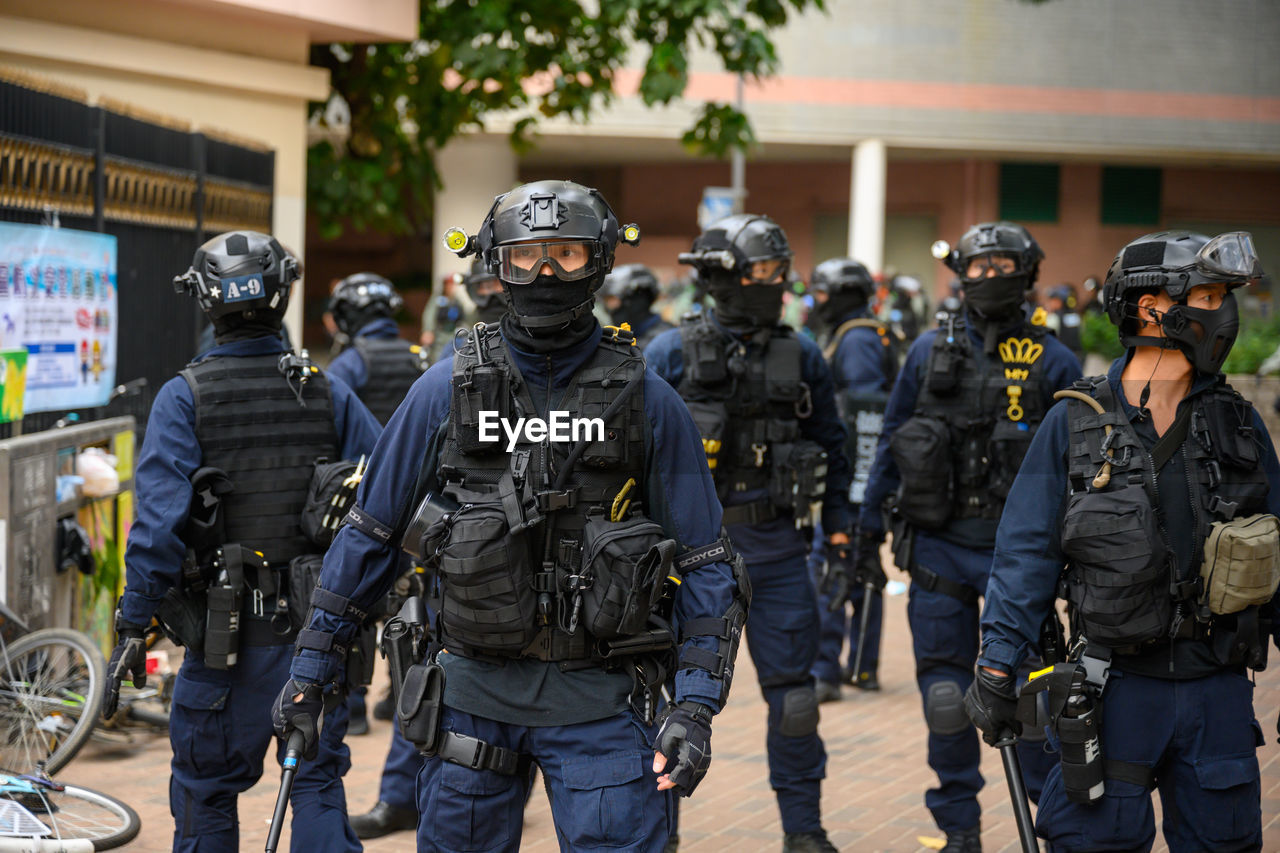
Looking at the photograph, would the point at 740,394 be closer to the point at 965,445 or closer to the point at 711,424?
the point at 711,424

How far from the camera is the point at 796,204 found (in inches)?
1356

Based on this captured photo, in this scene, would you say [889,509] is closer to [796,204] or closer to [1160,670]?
[1160,670]

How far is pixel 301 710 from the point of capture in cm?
364

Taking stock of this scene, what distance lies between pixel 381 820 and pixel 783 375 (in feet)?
7.98

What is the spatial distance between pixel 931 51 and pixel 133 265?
23390mm

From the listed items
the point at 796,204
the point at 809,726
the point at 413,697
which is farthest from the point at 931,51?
the point at 413,697

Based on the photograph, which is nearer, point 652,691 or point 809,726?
point 652,691

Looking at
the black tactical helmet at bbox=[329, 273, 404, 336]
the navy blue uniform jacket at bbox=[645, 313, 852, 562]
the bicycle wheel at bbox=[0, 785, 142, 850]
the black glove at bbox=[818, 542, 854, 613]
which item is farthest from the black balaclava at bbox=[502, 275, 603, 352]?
the black tactical helmet at bbox=[329, 273, 404, 336]

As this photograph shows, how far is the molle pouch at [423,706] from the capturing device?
3.51m

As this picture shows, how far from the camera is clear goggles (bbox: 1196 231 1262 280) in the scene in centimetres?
383


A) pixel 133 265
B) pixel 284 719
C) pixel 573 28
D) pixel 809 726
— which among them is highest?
pixel 573 28

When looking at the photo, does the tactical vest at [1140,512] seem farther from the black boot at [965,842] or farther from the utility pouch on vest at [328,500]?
the utility pouch on vest at [328,500]

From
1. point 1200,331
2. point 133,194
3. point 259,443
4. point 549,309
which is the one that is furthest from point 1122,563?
point 133,194

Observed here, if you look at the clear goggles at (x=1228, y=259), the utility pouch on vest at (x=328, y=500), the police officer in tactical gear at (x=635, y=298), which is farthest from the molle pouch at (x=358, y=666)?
the police officer in tactical gear at (x=635, y=298)
